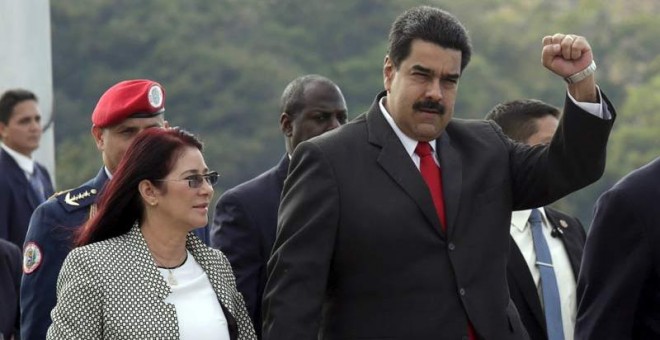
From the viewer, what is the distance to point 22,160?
9.85m

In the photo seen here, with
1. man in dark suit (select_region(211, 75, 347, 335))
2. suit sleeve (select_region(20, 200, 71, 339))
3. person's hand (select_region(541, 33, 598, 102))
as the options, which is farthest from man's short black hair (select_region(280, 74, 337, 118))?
person's hand (select_region(541, 33, 598, 102))

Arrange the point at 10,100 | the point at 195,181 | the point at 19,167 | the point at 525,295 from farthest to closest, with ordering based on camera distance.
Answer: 1. the point at 10,100
2. the point at 19,167
3. the point at 525,295
4. the point at 195,181

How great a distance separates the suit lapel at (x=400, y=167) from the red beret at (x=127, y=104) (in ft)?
3.83

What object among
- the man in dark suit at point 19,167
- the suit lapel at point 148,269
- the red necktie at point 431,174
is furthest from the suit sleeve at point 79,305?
the man in dark suit at point 19,167

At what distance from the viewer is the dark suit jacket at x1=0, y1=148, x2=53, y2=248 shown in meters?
9.09

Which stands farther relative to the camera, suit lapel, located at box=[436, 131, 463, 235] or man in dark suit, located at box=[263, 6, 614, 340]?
suit lapel, located at box=[436, 131, 463, 235]

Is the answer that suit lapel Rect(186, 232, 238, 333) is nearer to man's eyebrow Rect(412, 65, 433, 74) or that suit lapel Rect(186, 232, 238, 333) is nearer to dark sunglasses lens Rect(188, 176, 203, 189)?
dark sunglasses lens Rect(188, 176, 203, 189)

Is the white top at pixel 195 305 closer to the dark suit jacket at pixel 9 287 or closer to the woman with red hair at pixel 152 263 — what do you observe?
the woman with red hair at pixel 152 263

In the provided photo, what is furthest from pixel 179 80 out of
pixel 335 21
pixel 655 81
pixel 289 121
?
pixel 289 121

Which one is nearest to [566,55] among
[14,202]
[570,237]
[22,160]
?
[570,237]

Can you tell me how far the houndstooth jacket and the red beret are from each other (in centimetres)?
89

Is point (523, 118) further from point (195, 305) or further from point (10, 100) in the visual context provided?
point (10, 100)

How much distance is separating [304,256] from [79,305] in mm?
676

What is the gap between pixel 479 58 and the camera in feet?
198
